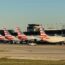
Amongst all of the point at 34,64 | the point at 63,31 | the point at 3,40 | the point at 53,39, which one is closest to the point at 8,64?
the point at 34,64

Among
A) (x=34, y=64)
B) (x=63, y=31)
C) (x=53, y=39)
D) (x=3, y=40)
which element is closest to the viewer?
(x=34, y=64)

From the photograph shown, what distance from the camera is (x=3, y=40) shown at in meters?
171

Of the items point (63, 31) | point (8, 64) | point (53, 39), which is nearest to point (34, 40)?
point (53, 39)

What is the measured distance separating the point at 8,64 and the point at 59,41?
102m

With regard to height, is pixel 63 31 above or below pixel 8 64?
below

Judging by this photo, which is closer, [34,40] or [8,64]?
[8,64]

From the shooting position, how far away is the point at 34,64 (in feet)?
136

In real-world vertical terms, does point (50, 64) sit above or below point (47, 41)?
above

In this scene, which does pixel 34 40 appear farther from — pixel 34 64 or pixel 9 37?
pixel 34 64

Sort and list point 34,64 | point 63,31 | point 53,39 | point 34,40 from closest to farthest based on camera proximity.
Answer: point 34,64, point 53,39, point 34,40, point 63,31

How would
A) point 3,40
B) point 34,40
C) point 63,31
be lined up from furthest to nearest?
point 63,31 → point 3,40 → point 34,40

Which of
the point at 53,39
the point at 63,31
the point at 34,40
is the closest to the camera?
the point at 53,39

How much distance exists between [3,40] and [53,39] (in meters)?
36.4

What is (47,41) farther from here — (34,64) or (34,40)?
(34,64)
